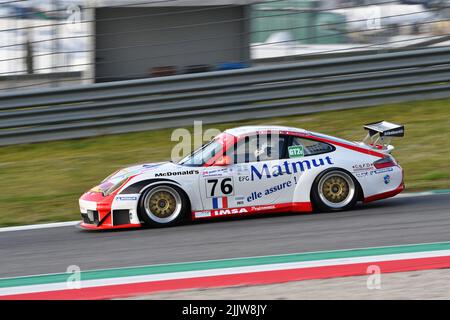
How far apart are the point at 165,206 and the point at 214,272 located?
6.58 feet

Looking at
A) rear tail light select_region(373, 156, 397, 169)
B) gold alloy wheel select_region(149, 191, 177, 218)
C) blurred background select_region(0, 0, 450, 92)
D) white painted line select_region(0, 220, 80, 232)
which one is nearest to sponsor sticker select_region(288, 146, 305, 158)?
rear tail light select_region(373, 156, 397, 169)

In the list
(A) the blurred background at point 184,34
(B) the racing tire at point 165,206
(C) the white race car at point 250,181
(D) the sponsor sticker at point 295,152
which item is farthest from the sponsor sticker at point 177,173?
(A) the blurred background at point 184,34

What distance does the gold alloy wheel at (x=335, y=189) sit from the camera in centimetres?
908

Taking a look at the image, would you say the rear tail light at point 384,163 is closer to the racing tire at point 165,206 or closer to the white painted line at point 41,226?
the racing tire at point 165,206

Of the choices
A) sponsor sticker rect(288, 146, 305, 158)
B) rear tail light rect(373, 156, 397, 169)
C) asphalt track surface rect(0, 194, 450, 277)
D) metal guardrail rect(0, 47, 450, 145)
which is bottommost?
asphalt track surface rect(0, 194, 450, 277)

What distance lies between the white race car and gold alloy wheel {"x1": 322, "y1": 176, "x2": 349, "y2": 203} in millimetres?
11

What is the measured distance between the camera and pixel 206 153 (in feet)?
30.1

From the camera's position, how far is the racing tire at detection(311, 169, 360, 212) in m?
9.02

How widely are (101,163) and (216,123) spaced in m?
2.20

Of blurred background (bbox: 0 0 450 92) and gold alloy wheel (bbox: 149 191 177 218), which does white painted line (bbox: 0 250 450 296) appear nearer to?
gold alloy wheel (bbox: 149 191 177 218)

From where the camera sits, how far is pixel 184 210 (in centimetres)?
884

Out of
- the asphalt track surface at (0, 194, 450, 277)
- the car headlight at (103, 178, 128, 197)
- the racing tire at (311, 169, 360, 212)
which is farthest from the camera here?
the racing tire at (311, 169, 360, 212)

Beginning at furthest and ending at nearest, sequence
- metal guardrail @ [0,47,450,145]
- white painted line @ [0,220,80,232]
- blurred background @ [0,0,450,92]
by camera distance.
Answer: metal guardrail @ [0,47,450,145] < blurred background @ [0,0,450,92] < white painted line @ [0,220,80,232]
